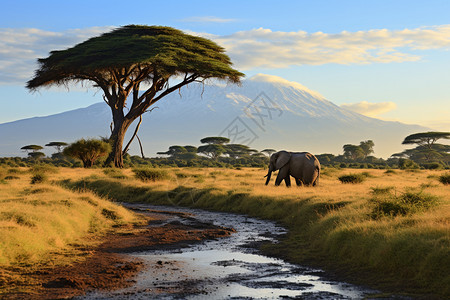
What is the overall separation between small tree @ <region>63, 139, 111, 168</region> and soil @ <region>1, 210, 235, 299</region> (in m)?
25.7

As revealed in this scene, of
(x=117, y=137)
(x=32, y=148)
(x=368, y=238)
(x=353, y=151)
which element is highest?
(x=32, y=148)

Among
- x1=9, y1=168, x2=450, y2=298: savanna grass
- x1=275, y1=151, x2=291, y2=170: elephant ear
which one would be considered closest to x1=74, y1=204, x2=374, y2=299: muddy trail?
x1=9, y1=168, x2=450, y2=298: savanna grass

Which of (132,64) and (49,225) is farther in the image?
(132,64)

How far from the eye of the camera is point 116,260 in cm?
1071

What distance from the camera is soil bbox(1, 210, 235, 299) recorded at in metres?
8.30

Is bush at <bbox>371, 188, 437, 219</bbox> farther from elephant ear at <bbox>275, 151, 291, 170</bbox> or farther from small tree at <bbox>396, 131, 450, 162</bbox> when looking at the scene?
small tree at <bbox>396, 131, 450, 162</bbox>

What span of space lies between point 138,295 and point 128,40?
31664 millimetres

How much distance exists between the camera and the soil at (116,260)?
830 cm

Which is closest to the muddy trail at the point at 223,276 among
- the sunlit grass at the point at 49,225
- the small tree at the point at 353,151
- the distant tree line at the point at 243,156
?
the sunlit grass at the point at 49,225

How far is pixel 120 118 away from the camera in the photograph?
4053 cm

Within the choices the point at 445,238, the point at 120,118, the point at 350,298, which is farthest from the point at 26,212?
the point at 120,118

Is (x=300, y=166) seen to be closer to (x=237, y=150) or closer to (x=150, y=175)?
(x=150, y=175)

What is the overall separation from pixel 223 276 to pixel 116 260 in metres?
2.72

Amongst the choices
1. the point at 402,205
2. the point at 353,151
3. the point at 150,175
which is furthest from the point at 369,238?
the point at 353,151
